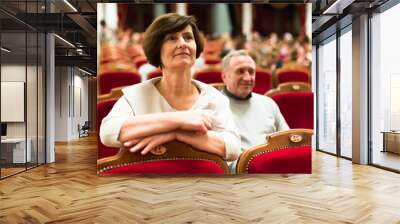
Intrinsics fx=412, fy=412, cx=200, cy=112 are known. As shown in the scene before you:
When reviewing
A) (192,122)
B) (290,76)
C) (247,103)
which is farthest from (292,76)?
(192,122)

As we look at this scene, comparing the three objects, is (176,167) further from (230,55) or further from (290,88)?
(290,88)

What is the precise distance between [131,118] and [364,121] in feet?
15.8

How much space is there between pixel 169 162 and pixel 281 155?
181 centimetres

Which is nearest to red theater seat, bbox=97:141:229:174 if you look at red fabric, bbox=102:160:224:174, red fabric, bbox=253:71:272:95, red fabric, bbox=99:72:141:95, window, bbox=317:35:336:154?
red fabric, bbox=102:160:224:174

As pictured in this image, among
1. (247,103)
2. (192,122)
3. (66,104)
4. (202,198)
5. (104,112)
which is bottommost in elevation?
(202,198)

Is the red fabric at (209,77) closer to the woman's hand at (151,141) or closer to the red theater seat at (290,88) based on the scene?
the red theater seat at (290,88)

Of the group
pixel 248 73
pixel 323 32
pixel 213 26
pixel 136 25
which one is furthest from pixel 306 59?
pixel 323 32

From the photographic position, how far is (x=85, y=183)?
6.15m

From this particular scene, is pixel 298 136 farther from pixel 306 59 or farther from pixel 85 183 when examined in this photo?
pixel 85 183

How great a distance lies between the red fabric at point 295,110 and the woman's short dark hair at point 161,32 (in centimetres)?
155

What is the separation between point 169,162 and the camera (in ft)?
21.4

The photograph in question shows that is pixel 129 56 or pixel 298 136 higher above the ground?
pixel 129 56

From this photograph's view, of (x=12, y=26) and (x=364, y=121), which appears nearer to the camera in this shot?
(x=12, y=26)

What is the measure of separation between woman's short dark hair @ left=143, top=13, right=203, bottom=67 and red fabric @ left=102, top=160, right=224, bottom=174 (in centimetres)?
157
